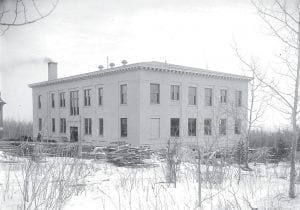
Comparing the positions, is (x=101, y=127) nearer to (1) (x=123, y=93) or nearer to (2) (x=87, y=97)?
(2) (x=87, y=97)

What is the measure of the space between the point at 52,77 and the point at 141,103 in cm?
1784

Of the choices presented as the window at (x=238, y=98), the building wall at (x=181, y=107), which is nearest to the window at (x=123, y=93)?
the building wall at (x=181, y=107)

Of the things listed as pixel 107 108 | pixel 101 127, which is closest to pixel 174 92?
pixel 107 108

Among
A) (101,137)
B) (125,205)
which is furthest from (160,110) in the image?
(125,205)

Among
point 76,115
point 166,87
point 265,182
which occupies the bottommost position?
point 265,182

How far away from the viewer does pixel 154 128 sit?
1194 inches

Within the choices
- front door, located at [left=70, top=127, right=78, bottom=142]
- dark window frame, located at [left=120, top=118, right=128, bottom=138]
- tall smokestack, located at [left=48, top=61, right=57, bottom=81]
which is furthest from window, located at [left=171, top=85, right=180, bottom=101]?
tall smokestack, located at [left=48, top=61, right=57, bottom=81]

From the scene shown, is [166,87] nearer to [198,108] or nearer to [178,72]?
[178,72]

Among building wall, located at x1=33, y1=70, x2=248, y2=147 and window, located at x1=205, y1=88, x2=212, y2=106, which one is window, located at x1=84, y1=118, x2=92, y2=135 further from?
window, located at x1=205, y1=88, x2=212, y2=106

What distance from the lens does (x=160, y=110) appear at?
101 ft

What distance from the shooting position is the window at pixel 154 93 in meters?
30.4

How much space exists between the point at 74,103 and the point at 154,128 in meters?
11.7

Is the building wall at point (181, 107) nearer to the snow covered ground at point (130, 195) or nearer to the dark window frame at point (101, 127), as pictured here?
the dark window frame at point (101, 127)

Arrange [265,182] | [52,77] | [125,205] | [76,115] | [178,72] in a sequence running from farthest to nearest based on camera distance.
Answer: [52,77]
[76,115]
[178,72]
[265,182]
[125,205]
